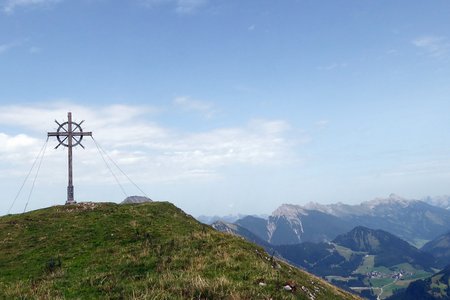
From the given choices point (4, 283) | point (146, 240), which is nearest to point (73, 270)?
point (4, 283)

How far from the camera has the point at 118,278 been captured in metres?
23.4

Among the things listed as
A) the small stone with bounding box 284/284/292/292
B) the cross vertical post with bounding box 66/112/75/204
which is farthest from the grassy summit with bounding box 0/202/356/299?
the cross vertical post with bounding box 66/112/75/204

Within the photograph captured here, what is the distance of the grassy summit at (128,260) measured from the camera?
19.7m

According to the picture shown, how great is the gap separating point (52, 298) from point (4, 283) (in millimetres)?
9562

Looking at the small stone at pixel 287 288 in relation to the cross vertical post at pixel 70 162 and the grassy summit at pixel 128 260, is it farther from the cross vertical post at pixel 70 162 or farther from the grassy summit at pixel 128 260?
the cross vertical post at pixel 70 162

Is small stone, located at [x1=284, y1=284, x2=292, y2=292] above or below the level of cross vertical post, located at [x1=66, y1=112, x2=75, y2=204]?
below

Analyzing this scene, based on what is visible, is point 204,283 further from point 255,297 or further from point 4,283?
point 4,283

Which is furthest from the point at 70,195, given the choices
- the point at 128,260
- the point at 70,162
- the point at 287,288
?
the point at 287,288

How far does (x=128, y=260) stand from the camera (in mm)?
27719

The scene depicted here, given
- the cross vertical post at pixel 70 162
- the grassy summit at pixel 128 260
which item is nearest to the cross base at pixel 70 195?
the cross vertical post at pixel 70 162

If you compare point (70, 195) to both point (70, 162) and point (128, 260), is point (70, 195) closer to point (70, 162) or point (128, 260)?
point (70, 162)

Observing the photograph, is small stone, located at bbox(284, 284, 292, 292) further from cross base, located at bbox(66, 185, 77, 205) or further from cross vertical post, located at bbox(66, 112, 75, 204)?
cross vertical post, located at bbox(66, 112, 75, 204)

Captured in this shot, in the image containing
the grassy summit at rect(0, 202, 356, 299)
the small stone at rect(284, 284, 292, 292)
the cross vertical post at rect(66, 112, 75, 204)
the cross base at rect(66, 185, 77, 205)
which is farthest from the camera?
the cross vertical post at rect(66, 112, 75, 204)

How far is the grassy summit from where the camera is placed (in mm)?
19719
